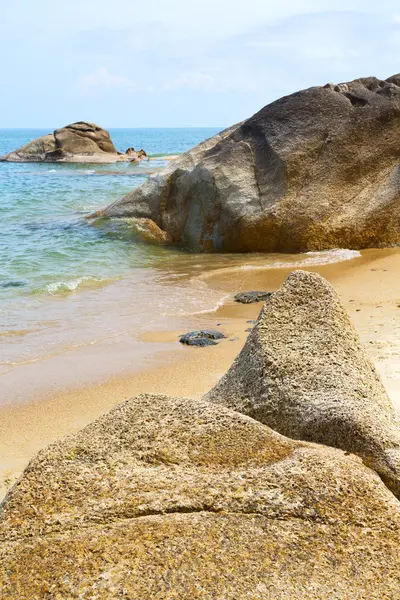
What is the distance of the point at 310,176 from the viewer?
12031mm

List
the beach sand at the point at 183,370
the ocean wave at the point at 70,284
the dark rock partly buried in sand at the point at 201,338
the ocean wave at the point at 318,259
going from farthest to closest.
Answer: the ocean wave at the point at 318,259 < the ocean wave at the point at 70,284 < the dark rock partly buried in sand at the point at 201,338 < the beach sand at the point at 183,370

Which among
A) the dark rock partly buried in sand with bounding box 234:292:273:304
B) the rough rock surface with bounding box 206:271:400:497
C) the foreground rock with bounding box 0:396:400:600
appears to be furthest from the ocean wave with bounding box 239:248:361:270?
the foreground rock with bounding box 0:396:400:600

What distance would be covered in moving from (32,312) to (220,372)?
154 inches

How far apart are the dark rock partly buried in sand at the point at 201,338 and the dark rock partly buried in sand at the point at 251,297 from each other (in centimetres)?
158

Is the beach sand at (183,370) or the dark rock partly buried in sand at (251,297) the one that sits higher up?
the dark rock partly buried in sand at (251,297)

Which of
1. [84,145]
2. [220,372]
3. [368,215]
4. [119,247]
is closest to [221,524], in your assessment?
[220,372]

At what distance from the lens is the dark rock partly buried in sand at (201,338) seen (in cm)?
702

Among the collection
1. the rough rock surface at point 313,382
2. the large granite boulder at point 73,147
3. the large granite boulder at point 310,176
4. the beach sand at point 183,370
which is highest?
the large granite boulder at point 73,147

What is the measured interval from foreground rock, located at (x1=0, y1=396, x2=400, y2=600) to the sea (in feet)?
11.5

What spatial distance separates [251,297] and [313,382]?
19.1ft

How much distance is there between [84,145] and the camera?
43719 mm

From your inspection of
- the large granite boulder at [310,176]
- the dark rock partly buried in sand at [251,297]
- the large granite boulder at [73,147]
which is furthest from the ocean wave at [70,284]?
the large granite boulder at [73,147]

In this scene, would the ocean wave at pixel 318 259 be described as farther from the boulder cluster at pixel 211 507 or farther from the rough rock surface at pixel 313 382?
the boulder cluster at pixel 211 507

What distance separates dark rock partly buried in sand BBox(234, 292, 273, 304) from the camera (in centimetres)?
890
